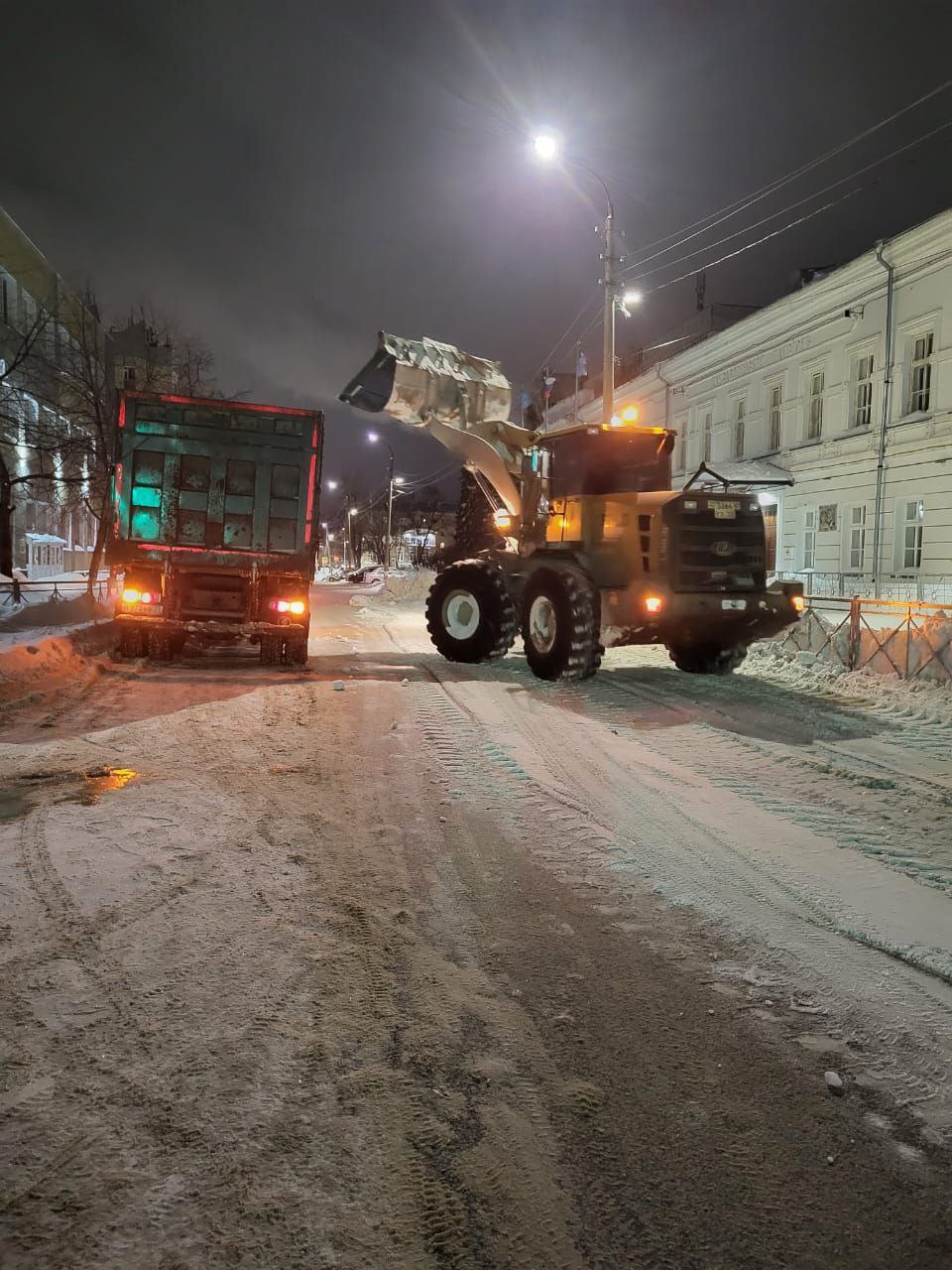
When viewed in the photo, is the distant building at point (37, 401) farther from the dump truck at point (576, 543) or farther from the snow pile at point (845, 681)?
the snow pile at point (845, 681)

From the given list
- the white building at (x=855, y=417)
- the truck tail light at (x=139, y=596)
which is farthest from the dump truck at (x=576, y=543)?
the white building at (x=855, y=417)

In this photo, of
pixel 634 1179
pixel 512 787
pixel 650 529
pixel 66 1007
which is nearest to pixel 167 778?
pixel 512 787

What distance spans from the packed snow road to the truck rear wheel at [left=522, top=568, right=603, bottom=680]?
4.25 m

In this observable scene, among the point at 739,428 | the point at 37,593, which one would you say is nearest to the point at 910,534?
the point at 739,428

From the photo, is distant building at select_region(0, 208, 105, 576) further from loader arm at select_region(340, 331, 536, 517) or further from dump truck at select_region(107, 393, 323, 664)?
loader arm at select_region(340, 331, 536, 517)

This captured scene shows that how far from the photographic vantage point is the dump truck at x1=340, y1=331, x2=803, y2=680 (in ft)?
36.5

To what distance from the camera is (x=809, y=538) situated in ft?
89.0

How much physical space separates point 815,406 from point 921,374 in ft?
15.1

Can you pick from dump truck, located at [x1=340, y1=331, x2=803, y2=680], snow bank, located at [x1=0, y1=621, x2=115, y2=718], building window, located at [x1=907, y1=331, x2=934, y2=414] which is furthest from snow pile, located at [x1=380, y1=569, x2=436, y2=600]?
dump truck, located at [x1=340, y1=331, x2=803, y2=680]

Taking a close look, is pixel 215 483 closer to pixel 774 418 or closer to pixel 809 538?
pixel 809 538

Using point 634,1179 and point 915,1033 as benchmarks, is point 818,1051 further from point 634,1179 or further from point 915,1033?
point 634,1179

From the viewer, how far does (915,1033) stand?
318cm

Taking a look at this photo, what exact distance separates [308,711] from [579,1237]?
24.4 feet

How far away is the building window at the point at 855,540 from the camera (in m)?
24.2
